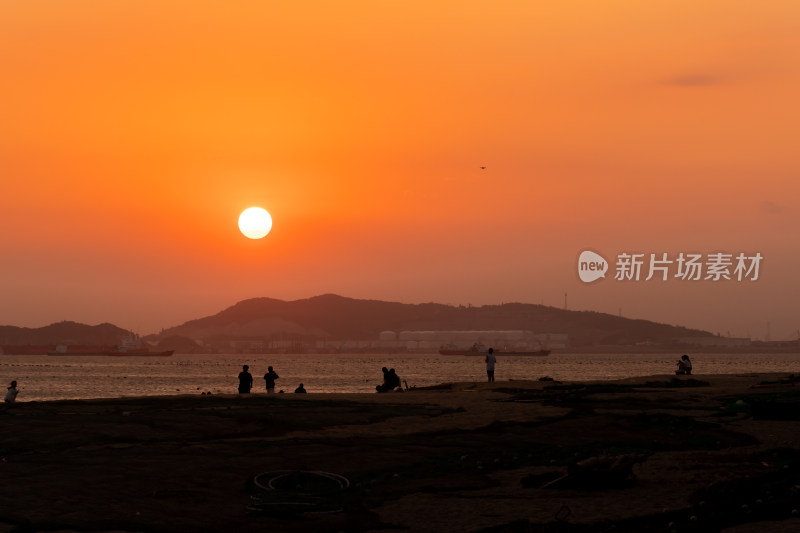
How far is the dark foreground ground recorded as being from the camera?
15602mm

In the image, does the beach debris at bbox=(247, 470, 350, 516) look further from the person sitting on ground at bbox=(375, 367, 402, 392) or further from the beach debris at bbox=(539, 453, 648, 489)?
the person sitting on ground at bbox=(375, 367, 402, 392)

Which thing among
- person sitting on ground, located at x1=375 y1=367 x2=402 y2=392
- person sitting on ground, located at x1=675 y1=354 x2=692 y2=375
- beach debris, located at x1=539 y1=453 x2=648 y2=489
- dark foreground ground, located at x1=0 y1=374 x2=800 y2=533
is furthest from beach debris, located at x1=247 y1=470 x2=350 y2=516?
person sitting on ground, located at x1=675 y1=354 x2=692 y2=375

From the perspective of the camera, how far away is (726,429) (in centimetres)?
2628

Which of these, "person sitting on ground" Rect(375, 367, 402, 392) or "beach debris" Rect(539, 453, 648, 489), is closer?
"beach debris" Rect(539, 453, 648, 489)

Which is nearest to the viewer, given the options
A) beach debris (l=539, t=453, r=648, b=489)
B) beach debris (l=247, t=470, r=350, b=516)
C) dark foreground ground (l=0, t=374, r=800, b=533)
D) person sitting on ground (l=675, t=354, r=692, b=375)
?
dark foreground ground (l=0, t=374, r=800, b=533)

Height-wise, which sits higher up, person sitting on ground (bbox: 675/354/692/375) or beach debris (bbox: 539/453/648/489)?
person sitting on ground (bbox: 675/354/692/375)

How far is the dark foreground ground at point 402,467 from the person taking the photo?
1560cm

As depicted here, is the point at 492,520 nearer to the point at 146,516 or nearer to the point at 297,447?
the point at 146,516

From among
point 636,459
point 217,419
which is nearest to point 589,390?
point 217,419

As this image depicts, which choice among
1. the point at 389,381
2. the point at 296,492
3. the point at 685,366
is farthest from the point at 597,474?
the point at 685,366

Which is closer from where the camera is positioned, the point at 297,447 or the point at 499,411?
the point at 297,447

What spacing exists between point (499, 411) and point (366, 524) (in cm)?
1555

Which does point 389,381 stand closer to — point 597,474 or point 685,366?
point 685,366

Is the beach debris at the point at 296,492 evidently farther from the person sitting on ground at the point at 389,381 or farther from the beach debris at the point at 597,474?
the person sitting on ground at the point at 389,381
